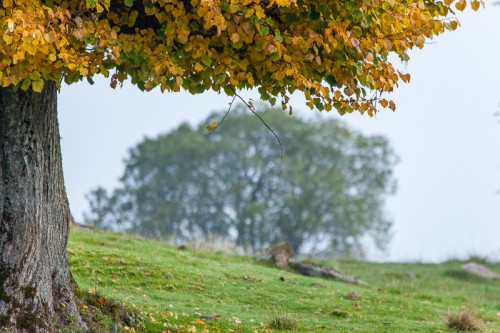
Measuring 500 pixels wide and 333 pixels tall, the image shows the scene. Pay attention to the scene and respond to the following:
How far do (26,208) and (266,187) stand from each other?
1712 inches

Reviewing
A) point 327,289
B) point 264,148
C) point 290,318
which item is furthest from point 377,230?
point 290,318

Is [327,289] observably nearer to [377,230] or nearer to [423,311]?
[423,311]

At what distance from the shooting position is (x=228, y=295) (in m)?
15.6

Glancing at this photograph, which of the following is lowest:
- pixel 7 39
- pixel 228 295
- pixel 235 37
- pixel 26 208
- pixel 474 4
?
pixel 228 295

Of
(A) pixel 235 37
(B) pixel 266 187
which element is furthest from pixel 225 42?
(B) pixel 266 187

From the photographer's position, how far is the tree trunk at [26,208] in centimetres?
1049

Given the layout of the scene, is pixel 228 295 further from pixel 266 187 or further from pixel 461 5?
pixel 266 187

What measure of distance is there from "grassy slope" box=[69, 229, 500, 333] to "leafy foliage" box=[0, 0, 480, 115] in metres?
3.89

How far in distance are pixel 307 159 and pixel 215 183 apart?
20.1 ft

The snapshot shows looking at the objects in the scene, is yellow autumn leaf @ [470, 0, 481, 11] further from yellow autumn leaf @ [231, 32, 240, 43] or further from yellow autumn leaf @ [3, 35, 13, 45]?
yellow autumn leaf @ [3, 35, 13, 45]

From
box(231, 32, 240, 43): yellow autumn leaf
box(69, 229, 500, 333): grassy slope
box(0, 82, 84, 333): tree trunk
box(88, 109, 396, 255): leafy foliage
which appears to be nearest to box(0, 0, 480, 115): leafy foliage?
box(231, 32, 240, 43): yellow autumn leaf

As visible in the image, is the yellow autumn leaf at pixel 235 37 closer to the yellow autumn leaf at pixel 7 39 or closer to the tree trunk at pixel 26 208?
the yellow autumn leaf at pixel 7 39

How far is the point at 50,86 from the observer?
→ 10727mm

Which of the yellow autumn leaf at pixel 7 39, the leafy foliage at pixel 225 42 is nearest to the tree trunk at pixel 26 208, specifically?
the leafy foliage at pixel 225 42
